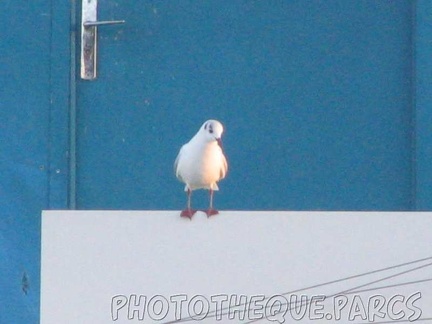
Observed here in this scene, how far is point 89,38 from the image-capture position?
4.77 m

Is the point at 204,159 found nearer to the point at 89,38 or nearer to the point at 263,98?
the point at 263,98

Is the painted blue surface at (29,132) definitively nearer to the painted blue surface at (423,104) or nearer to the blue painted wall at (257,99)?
the blue painted wall at (257,99)

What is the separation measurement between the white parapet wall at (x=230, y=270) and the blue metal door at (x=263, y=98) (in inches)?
53.3

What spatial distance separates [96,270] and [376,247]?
29.6 inches

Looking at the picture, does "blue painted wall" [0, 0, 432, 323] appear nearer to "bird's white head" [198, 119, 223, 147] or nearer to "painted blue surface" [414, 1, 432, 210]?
"painted blue surface" [414, 1, 432, 210]

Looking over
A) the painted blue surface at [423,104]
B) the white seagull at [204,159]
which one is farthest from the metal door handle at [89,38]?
the painted blue surface at [423,104]

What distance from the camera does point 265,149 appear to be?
4820 mm

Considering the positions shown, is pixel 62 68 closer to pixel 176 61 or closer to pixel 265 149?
pixel 176 61

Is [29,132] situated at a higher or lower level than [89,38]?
lower

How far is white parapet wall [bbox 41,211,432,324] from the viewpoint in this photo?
11.3 ft

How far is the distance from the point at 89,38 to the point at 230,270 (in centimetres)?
159

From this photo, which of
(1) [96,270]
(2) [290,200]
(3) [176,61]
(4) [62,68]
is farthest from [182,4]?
(1) [96,270]

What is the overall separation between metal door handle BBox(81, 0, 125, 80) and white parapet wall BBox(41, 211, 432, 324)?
1400mm

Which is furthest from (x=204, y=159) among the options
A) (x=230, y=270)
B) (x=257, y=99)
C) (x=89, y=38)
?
(x=89, y=38)
